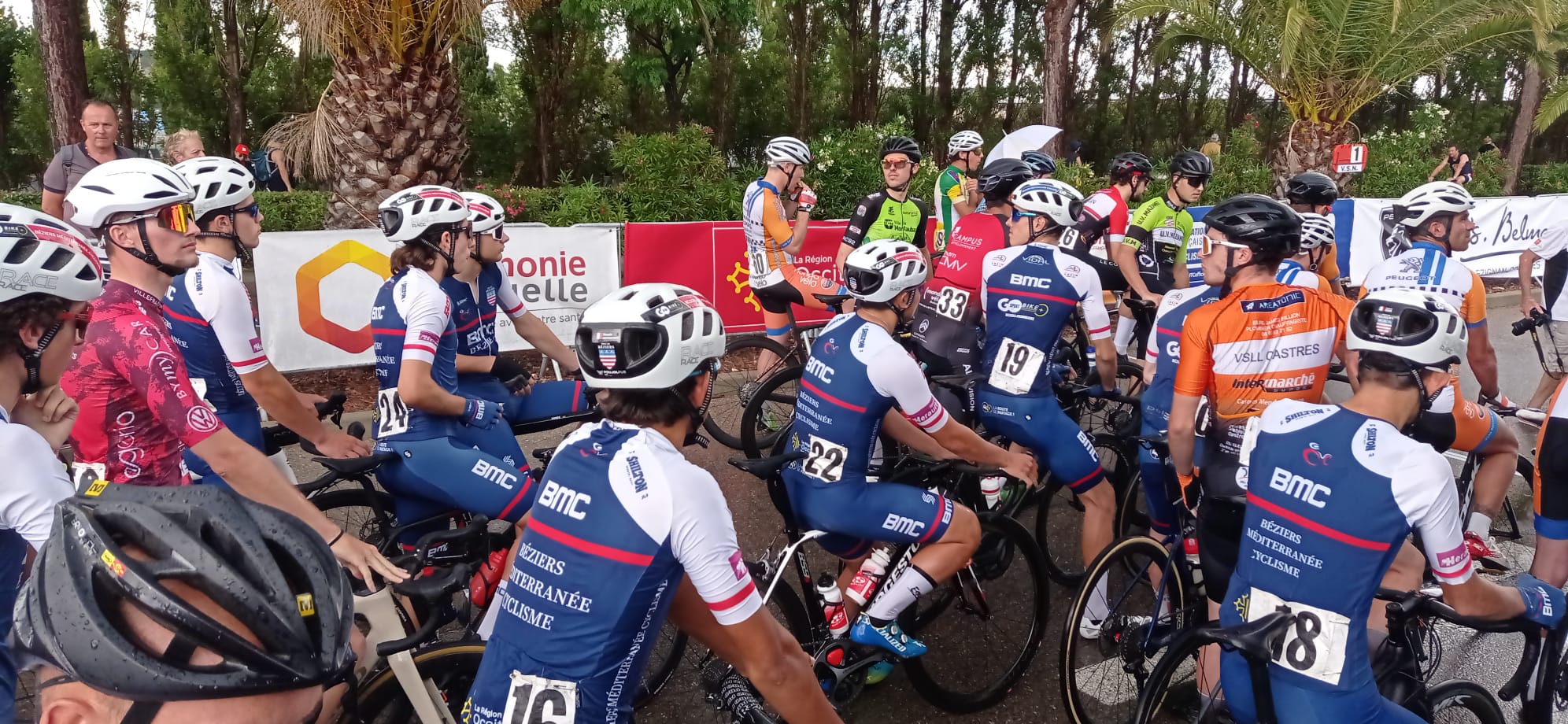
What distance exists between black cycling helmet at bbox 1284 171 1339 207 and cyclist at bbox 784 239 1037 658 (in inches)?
141

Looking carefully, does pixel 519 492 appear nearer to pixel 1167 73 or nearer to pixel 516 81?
pixel 516 81

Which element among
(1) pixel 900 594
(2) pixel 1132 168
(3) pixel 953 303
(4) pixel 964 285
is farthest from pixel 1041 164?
(1) pixel 900 594

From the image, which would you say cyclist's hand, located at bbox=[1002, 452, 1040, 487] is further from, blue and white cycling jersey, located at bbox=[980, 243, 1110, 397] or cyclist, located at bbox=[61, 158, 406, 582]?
cyclist, located at bbox=[61, 158, 406, 582]

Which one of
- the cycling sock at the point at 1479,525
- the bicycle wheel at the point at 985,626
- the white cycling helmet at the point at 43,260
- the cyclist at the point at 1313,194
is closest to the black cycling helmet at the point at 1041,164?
the cyclist at the point at 1313,194

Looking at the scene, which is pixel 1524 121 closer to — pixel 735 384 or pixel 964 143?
pixel 964 143

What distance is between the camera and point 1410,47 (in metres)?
13.6

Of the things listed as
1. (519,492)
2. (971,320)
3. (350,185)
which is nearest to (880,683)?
(519,492)

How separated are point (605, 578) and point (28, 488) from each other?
1220mm

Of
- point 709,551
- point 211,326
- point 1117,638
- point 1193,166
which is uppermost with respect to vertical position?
point 1193,166

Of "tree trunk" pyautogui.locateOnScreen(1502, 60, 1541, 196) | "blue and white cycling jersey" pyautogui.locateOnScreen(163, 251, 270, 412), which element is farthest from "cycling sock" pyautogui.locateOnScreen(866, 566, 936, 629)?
"tree trunk" pyautogui.locateOnScreen(1502, 60, 1541, 196)

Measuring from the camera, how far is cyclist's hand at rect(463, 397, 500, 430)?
384 cm

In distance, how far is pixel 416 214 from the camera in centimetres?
399

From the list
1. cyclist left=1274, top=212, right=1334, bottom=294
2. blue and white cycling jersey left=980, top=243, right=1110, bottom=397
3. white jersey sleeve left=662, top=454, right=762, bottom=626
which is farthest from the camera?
cyclist left=1274, top=212, right=1334, bottom=294

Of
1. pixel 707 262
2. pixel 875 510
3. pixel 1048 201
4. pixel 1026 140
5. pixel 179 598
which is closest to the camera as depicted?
pixel 179 598
